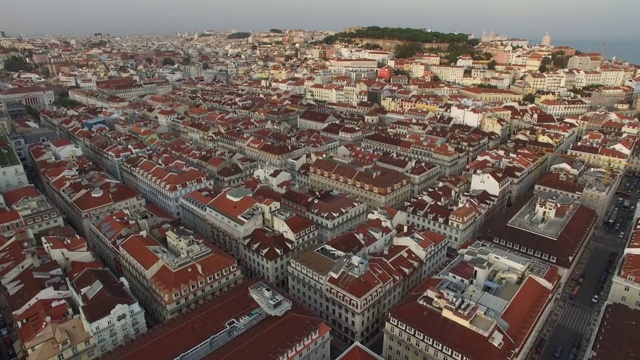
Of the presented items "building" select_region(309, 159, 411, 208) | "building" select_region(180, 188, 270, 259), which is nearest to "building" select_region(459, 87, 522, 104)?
Result: "building" select_region(309, 159, 411, 208)

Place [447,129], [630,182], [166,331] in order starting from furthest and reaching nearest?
[447,129], [630,182], [166,331]

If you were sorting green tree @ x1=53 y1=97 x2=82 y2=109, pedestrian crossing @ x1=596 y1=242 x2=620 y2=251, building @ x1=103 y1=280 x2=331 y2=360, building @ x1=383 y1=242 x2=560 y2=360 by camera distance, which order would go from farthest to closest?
green tree @ x1=53 y1=97 x2=82 y2=109, pedestrian crossing @ x1=596 y1=242 x2=620 y2=251, building @ x1=383 y1=242 x2=560 y2=360, building @ x1=103 y1=280 x2=331 y2=360

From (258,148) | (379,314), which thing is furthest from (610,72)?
(379,314)

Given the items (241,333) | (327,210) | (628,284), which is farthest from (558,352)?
(241,333)

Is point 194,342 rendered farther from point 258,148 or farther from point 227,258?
point 258,148

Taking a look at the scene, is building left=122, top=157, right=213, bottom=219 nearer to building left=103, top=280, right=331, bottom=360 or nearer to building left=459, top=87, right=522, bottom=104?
building left=103, top=280, right=331, bottom=360

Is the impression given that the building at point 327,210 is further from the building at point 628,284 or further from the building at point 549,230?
the building at point 628,284
